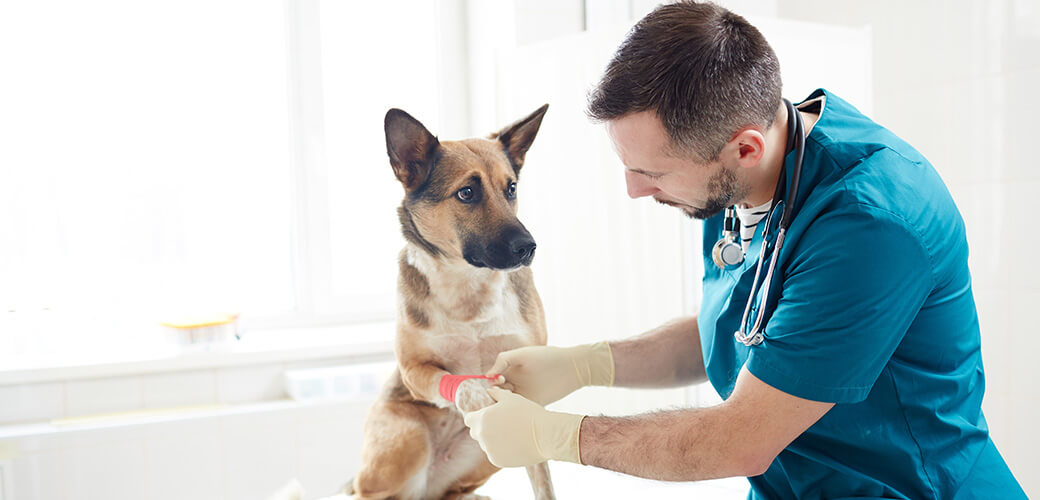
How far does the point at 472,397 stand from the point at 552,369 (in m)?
0.23

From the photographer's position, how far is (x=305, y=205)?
237 cm

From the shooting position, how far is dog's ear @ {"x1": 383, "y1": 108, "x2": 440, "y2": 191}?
4.20 ft

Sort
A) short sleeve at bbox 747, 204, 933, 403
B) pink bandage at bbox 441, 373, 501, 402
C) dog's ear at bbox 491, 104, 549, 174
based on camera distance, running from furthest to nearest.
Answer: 1. dog's ear at bbox 491, 104, 549, 174
2. pink bandage at bbox 441, 373, 501, 402
3. short sleeve at bbox 747, 204, 933, 403

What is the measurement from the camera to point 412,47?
252cm

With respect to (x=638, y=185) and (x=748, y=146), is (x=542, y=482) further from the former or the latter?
(x=748, y=146)

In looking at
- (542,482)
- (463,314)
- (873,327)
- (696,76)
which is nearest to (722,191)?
(696,76)

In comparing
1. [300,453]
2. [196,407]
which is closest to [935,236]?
[300,453]

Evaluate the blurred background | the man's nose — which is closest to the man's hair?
the man's nose

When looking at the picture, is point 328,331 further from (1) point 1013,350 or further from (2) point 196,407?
(1) point 1013,350

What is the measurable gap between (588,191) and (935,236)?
3.03 ft

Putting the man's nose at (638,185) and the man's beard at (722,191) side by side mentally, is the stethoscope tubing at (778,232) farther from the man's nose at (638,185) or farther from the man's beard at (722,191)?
the man's nose at (638,185)

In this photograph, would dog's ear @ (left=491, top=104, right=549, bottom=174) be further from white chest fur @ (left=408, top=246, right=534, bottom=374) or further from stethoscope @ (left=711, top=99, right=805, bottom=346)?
stethoscope @ (left=711, top=99, right=805, bottom=346)

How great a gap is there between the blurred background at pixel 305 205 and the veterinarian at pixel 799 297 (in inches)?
21.0

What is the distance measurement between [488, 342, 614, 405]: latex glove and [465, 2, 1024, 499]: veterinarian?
0.57 feet
